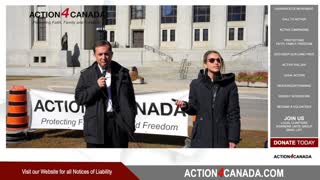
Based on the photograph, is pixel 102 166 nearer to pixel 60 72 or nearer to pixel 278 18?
pixel 60 72

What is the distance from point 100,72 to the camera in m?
3.32

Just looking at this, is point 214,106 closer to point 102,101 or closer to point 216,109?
point 216,109

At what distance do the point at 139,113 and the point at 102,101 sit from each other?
0.43 m

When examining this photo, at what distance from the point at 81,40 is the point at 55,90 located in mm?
577

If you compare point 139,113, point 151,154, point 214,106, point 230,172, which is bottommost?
point 230,172

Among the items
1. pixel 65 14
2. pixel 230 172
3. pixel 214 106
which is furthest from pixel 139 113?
pixel 65 14

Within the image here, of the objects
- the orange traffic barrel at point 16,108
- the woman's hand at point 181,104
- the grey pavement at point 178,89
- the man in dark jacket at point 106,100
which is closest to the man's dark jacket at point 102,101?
the man in dark jacket at point 106,100

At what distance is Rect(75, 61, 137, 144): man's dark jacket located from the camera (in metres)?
3.28

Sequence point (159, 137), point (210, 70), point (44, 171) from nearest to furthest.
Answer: point (210, 70) → point (44, 171) → point (159, 137)

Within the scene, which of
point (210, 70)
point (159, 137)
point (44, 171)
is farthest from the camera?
point (159, 137)

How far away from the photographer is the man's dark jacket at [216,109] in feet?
10.5

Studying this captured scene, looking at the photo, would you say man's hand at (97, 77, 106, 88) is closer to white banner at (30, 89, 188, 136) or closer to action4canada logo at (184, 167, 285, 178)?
white banner at (30, 89, 188, 136)

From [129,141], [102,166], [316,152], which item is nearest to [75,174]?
[102,166]

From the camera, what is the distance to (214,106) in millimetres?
3203
